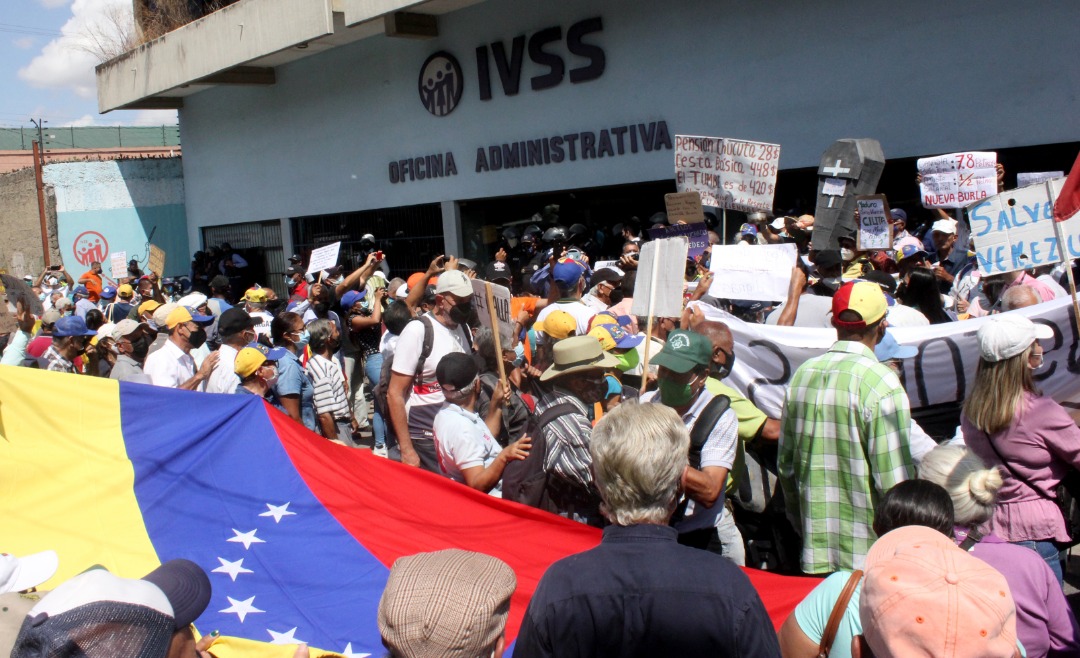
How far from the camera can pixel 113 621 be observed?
180 centimetres

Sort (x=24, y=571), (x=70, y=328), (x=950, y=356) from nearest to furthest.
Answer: (x=24, y=571) → (x=950, y=356) → (x=70, y=328)

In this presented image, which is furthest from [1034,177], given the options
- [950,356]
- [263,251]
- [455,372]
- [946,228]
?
[263,251]

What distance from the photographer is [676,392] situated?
399 cm

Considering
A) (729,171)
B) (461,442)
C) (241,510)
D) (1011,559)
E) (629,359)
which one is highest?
(729,171)

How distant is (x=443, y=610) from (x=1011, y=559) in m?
1.89

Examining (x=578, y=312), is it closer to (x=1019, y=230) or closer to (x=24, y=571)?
(x=1019, y=230)

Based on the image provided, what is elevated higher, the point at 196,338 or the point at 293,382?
the point at 196,338

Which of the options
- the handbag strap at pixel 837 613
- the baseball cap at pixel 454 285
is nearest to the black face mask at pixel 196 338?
the baseball cap at pixel 454 285

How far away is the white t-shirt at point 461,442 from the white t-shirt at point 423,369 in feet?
3.42

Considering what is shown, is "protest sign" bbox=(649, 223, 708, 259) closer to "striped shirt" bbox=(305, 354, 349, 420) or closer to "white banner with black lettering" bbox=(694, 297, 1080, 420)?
"white banner with black lettering" bbox=(694, 297, 1080, 420)

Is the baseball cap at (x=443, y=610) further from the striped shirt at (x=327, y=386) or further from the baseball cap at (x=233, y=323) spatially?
the striped shirt at (x=327, y=386)

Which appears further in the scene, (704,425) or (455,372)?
(455,372)

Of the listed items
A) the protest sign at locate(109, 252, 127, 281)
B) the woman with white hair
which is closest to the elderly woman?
the woman with white hair

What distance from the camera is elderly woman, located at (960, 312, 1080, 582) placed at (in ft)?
12.0
